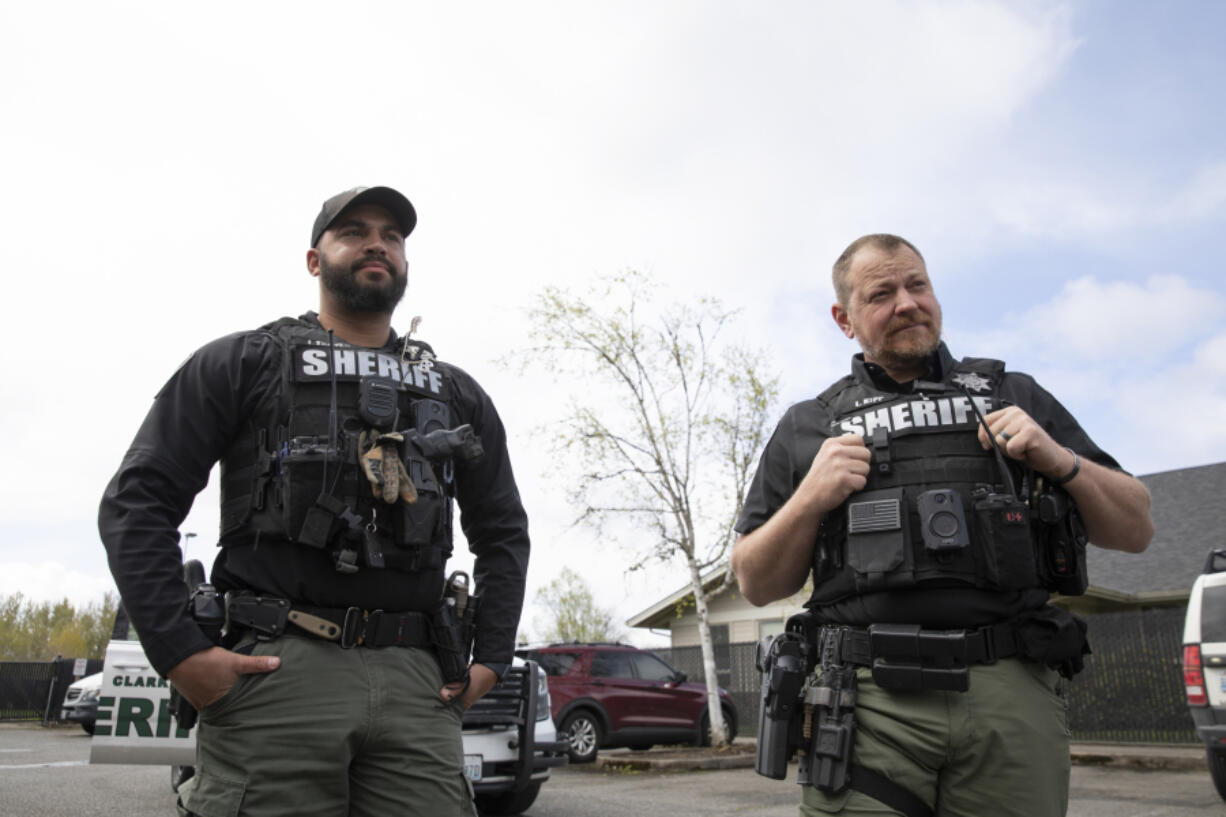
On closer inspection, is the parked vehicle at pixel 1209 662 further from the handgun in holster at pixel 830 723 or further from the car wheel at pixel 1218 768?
the handgun in holster at pixel 830 723

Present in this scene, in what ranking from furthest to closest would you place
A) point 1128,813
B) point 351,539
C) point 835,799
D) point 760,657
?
point 1128,813
point 760,657
point 351,539
point 835,799

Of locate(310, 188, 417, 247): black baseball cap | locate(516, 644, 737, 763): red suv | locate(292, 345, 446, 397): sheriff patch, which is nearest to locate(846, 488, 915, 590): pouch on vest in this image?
locate(292, 345, 446, 397): sheriff patch

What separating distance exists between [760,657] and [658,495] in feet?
45.0

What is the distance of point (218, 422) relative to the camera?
258cm

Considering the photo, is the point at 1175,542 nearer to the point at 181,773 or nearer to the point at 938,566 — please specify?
the point at 181,773

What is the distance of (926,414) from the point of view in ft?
8.14

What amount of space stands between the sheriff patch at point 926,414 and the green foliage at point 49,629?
194 feet

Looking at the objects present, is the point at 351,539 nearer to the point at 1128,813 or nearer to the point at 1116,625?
the point at 1128,813

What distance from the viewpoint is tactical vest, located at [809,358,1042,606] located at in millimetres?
2268

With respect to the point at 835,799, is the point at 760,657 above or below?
above

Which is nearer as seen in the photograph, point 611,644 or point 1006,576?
point 1006,576

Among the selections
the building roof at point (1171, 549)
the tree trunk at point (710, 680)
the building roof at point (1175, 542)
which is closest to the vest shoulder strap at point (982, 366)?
the tree trunk at point (710, 680)

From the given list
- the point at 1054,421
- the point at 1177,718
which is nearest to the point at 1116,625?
the point at 1177,718

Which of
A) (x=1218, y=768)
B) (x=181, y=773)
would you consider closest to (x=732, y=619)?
(x=1218, y=768)
